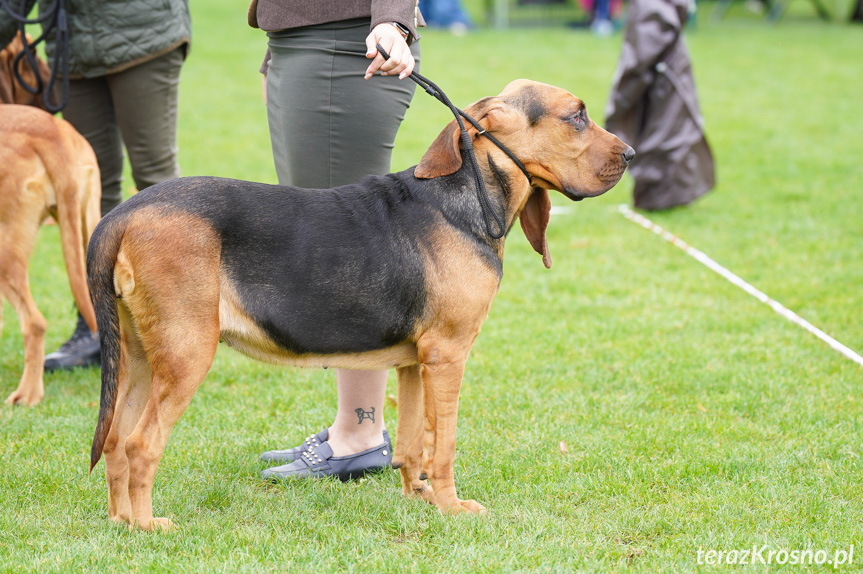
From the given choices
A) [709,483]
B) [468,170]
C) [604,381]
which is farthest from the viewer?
[604,381]

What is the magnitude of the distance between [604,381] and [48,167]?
323 cm

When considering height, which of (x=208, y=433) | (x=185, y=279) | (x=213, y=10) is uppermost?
(x=185, y=279)

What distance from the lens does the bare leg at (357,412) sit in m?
3.91

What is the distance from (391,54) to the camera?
309cm

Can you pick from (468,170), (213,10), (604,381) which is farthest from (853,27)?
(468,170)

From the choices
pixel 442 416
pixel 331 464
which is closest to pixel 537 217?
pixel 442 416

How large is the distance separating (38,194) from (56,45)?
825 millimetres

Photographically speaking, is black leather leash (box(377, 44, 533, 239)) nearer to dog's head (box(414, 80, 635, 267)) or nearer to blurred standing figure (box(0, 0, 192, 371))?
dog's head (box(414, 80, 635, 267))

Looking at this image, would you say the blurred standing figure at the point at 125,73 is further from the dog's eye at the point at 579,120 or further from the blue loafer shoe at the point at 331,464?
the dog's eye at the point at 579,120

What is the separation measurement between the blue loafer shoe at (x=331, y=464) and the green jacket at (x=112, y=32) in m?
2.37

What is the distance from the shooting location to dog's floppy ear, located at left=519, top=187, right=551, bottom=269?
3.55m

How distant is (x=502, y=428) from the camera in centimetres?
442

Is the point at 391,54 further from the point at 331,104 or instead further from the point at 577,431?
the point at 577,431

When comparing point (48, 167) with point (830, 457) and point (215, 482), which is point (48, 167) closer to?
point (215, 482)
